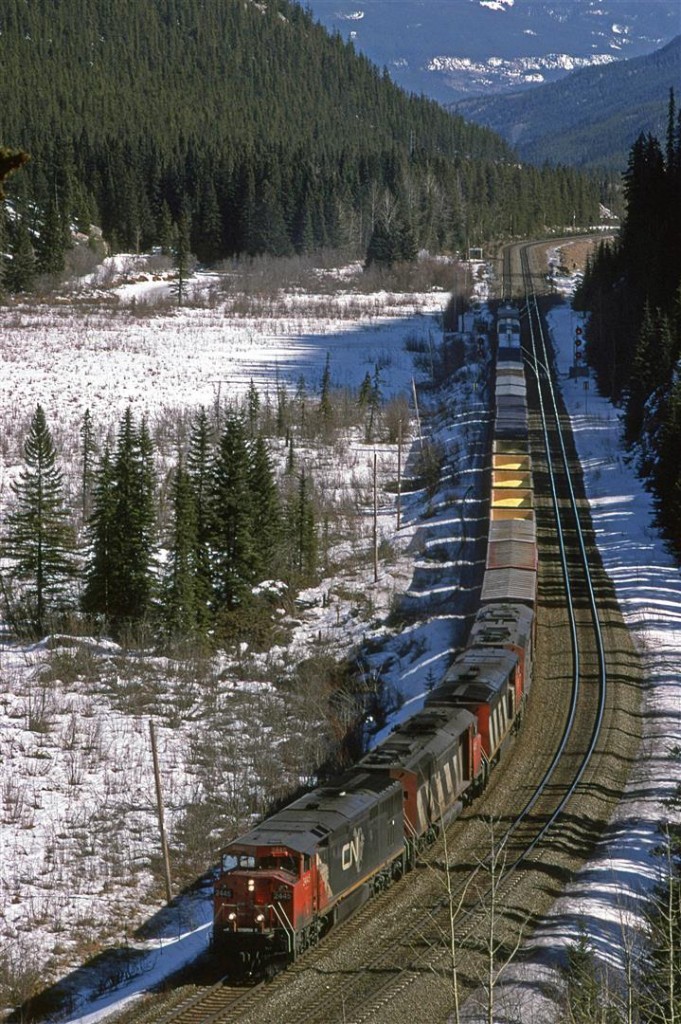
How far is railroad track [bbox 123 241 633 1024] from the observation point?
23047mm

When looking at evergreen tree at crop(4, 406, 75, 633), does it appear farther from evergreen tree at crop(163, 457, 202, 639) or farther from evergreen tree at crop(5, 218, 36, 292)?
evergreen tree at crop(5, 218, 36, 292)

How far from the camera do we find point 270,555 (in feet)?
200

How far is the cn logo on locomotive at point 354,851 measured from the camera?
25625 mm

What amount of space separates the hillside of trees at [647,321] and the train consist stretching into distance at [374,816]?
24.3 m

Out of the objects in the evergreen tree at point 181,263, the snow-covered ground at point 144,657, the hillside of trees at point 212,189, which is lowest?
the snow-covered ground at point 144,657

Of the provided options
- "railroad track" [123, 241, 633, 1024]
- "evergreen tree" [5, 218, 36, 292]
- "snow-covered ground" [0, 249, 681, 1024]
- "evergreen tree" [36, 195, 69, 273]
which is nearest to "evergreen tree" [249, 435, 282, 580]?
"snow-covered ground" [0, 249, 681, 1024]

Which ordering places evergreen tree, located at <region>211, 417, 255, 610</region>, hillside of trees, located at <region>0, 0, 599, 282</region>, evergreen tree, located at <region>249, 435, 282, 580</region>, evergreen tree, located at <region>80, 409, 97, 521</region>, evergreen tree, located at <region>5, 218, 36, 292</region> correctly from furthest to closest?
hillside of trees, located at <region>0, 0, 599, 282</region> → evergreen tree, located at <region>5, 218, 36, 292</region> → evergreen tree, located at <region>80, 409, 97, 521</region> → evergreen tree, located at <region>249, 435, 282, 580</region> → evergreen tree, located at <region>211, 417, 255, 610</region>

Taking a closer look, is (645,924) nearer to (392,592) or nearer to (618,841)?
(618,841)

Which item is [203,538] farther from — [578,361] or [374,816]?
[578,361]

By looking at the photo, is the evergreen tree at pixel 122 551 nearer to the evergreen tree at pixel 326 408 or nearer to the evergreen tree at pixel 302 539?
the evergreen tree at pixel 302 539

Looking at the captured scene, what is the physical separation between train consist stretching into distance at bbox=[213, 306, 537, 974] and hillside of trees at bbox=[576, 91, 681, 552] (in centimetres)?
2428

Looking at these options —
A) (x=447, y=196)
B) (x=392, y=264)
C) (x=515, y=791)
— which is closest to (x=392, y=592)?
(x=515, y=791)

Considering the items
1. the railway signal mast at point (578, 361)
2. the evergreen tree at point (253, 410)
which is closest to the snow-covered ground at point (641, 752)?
the railway signal mast at point (578, 361)

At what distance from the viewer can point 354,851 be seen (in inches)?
1022
